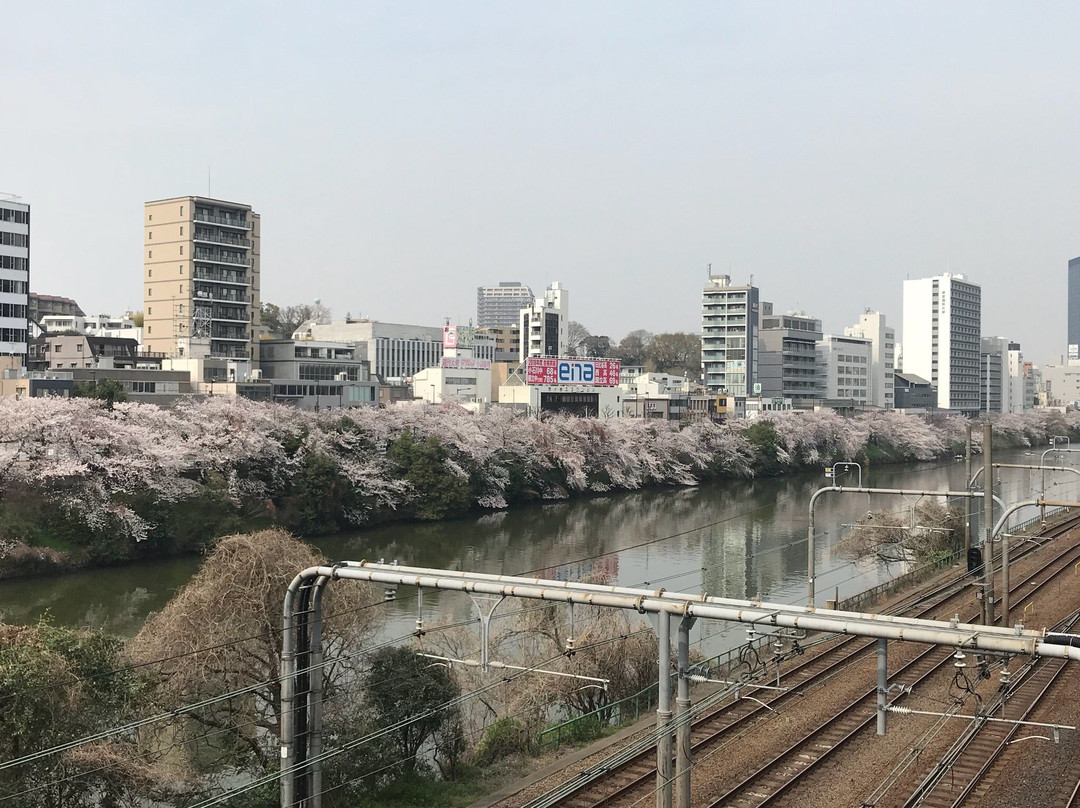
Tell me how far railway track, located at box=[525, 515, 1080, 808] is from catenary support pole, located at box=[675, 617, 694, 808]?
0.91m

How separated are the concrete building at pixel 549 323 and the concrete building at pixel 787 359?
55.4 ft

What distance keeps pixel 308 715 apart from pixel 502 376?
5644 cm

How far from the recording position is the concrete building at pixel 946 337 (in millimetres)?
105438

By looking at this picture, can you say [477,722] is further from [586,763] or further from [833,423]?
[833,423]

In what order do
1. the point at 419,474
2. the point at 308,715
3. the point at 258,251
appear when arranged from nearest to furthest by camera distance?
the point at 308,715 → the point at 419,474 → the point at 258,251

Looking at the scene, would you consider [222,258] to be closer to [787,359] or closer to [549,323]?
[549,323]

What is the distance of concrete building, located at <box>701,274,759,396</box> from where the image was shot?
8519cm

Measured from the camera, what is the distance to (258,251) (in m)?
55.9

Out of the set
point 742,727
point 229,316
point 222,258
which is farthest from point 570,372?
point 742,727

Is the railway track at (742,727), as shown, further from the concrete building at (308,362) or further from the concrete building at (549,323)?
the concrete building at (549,323)

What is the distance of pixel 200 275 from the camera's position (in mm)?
53125

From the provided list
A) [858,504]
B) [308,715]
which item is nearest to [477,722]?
[308,715]

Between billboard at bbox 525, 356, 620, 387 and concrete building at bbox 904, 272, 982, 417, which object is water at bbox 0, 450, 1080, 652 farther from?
concrete building at bbox 904, 272, 982, 417

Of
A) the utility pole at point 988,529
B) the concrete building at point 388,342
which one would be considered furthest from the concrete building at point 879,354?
the utility pole at point 988,529
